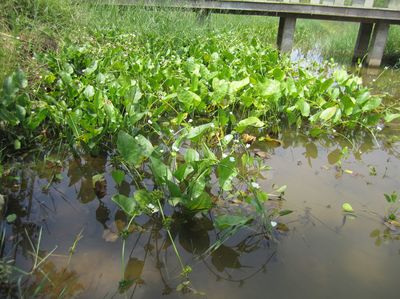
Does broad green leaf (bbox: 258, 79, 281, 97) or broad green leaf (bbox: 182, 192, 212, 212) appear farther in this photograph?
broad green leaf (bbox: 258, 79, 281, 97)

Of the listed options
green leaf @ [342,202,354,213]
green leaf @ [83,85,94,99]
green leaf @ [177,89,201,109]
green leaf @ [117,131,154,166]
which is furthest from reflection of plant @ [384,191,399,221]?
green leaf @ [83,85,94,99]

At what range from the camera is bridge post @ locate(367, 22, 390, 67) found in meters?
6.54

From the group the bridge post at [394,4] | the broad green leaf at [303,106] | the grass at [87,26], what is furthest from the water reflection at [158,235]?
the bridge post at [394,4]

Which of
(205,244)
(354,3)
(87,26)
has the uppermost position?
(354,3)

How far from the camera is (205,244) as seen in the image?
4.75 ft

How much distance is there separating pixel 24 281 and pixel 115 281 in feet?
0.94

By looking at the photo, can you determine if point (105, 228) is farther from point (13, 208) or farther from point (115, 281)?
point (13, 208)

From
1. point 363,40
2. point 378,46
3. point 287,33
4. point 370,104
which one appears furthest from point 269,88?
point 363,40

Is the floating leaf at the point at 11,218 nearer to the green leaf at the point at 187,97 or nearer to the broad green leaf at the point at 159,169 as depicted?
the broad green leaf at the point at 159,169

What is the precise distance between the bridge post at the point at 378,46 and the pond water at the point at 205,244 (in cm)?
526

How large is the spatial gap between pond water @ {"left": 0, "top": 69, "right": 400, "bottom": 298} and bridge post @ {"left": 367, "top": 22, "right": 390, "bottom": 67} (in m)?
5.26

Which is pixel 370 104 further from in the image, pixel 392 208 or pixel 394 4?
pixel 394 4

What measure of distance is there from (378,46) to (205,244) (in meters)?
6.36

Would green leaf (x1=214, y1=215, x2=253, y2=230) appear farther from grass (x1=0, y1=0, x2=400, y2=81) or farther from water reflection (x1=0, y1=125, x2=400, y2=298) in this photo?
grass (x1=0, y1=0, x2=400, y2=81)
